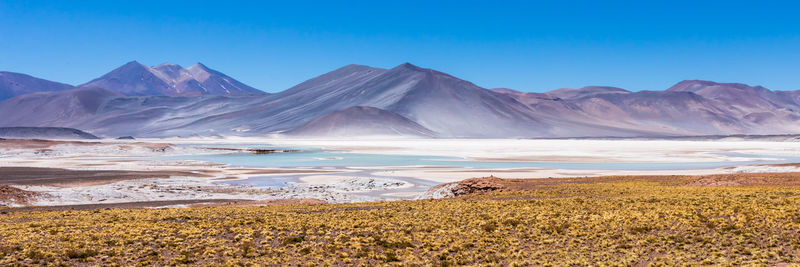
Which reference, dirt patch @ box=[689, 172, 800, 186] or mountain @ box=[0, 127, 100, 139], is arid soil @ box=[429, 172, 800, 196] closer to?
dirt patch @ box=[689, 172, 800, 186]

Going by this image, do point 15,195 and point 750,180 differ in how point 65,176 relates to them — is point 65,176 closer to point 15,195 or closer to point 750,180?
point 15,195

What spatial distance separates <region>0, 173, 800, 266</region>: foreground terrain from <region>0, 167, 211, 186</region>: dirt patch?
71.5 ft

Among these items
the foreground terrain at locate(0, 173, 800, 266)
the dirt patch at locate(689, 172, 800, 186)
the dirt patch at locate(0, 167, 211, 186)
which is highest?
the dirt patch at locate(689, 172, 800, 186)

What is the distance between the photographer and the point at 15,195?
30.9 meters

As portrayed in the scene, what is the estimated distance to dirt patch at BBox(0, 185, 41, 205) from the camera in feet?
98.0

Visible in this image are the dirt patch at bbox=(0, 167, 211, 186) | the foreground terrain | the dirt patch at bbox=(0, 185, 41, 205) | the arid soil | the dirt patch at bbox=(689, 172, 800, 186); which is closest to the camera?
the foreground terrain

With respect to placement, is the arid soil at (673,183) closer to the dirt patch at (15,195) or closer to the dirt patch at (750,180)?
the dirt patch at (750,180)

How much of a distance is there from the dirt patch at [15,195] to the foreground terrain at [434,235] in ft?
31.5

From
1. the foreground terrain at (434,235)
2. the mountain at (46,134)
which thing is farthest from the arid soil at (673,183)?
the mountain at (46,134)

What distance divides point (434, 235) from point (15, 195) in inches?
960

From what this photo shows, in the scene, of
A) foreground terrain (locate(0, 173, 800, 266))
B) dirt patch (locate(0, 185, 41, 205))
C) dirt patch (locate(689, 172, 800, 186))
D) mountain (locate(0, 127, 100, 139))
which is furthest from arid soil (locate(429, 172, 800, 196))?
mountain (locate(0, 127, 100, 139))

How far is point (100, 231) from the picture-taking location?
1712cm

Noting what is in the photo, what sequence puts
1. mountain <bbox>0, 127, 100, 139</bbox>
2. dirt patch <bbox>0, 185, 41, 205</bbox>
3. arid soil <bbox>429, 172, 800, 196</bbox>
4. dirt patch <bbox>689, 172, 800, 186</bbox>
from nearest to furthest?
dirt patch <bbox>0, 185, 41, 205</bbox> < arid soil <bbox>429, 172, 800, 196</bbox> < dirt patch <bbox>689, 172, 800, 186</bbox> < mountain <bbox>0, 127, 100, 139</bbox>

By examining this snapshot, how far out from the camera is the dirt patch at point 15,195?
29.9 m
